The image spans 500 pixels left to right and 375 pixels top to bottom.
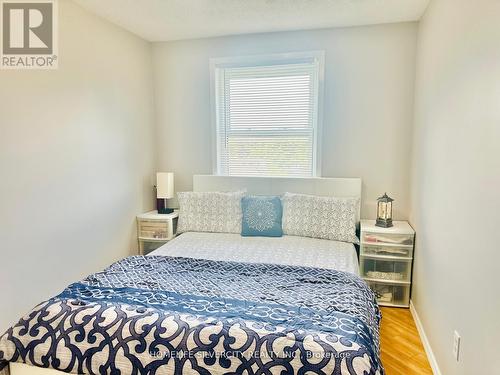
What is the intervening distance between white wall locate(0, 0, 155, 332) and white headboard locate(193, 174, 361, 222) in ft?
2.41

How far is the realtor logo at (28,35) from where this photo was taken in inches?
83.3

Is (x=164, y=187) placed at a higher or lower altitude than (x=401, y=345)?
higher

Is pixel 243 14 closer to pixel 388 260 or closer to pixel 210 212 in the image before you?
pixel 210 212

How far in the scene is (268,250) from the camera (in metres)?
2.65

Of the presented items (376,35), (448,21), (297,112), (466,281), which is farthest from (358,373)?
(376,35)

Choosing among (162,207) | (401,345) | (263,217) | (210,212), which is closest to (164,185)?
(162,207)

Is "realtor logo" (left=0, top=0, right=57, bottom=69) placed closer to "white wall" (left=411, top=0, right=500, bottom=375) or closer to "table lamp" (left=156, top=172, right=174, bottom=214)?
"table lamp" (left=156, top=172, right=174, bottom=214)

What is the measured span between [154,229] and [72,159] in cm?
109

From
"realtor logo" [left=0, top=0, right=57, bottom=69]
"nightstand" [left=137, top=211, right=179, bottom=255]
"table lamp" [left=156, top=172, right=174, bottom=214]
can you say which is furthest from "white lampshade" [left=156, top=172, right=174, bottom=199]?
"realtor logo" [left=0, top=0, right=57, bottom=69]

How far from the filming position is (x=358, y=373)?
1.26 meters

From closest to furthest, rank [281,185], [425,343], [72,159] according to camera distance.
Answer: [425,343], [72,159], [281,185]

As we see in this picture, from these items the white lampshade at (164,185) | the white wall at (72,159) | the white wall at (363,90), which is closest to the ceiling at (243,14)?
the white wall at (363,90)

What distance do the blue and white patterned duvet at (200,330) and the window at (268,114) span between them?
173cm

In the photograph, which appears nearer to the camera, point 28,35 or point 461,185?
point 461,185
